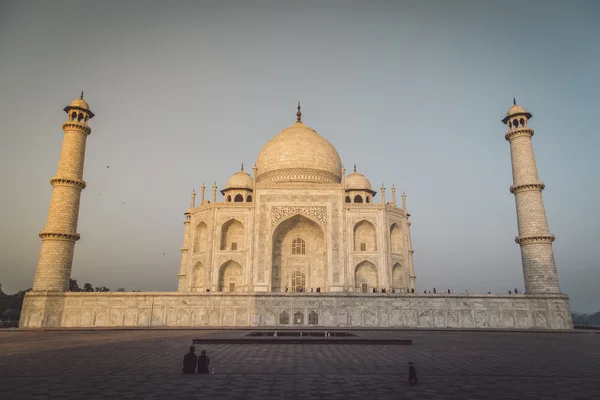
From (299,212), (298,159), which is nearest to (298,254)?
(299,212)

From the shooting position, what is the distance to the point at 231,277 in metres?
26.9

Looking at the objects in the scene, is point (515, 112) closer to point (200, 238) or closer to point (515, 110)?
point (515, 110)

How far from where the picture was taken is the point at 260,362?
25.9 ft

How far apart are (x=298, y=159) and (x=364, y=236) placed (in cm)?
751

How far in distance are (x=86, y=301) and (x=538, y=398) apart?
19716mm

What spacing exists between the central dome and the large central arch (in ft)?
13.1

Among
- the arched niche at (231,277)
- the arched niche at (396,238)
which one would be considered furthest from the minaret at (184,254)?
the arched niche at (396,238)

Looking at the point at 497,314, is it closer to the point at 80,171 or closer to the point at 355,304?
the point at 355,304

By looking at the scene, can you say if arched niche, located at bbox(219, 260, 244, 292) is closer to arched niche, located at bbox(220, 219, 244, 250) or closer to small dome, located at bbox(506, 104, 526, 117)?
arched niche, located at bbox(220, 219, 244, 250)

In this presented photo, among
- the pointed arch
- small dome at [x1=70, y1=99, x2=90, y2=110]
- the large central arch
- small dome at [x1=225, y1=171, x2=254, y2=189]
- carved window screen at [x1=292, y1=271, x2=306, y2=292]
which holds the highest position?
small dome at [x1=70, y1=99, x2=90, y2=110]

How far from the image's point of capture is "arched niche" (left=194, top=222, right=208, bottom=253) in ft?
92.1

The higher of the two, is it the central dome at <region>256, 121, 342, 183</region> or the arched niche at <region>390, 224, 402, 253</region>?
the central dome at <region>256, 121, 342, 183</region>

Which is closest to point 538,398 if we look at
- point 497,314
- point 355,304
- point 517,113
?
point 355,304

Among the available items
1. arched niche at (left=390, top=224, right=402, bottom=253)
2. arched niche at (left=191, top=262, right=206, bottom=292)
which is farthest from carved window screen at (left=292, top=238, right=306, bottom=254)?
arched niche at (left=191, top=262, right=206, bottom=292)
